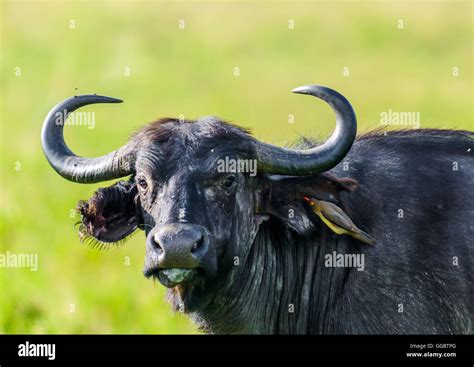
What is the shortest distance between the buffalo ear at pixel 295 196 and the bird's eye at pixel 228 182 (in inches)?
22.1

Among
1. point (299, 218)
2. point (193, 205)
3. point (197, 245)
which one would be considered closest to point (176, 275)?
point (197, 245)

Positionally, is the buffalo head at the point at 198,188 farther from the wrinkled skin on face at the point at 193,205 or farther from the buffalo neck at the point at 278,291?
the buffalo neck at the point at 278,291

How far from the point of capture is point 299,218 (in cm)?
1202

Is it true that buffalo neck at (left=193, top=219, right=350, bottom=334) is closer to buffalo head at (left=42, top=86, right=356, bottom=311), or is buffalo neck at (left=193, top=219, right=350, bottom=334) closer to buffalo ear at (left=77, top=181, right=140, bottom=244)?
buffalo head at (left=42, top=86, right=356, bottom=311)

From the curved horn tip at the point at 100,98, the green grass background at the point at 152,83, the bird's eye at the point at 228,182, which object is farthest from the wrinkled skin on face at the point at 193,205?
the green grass background at the point at 152,83

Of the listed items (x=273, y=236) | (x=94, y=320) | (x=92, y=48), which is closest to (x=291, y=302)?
(x=273, y=236)

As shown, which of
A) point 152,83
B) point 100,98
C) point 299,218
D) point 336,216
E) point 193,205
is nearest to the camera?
point 193,205

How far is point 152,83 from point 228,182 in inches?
1157

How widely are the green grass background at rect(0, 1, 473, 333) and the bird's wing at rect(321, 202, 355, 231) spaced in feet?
23.7

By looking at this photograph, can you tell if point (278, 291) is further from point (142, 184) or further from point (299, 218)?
point (142, 184)

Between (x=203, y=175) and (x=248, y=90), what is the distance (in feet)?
95.1

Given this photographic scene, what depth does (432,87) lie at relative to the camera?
40594 millimetres

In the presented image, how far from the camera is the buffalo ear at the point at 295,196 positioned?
1196 centimetres

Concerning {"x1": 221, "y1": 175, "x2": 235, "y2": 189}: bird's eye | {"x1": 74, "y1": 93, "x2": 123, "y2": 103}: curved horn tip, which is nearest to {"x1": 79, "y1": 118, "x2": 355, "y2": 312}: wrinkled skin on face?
{"x1": 221, "y1": 175, "x2": 235, "y2": 189}: bird's eye
